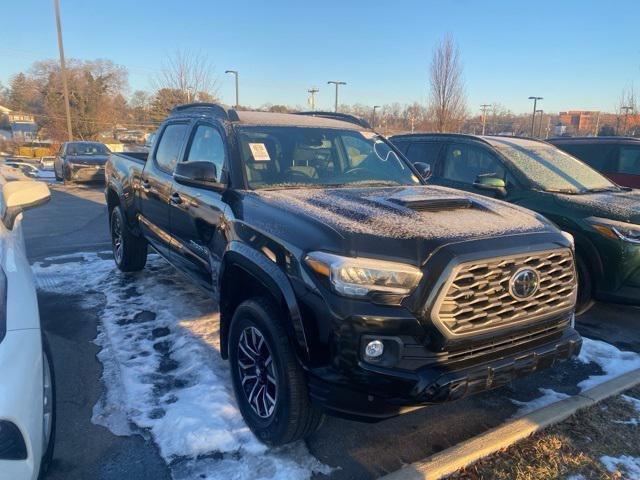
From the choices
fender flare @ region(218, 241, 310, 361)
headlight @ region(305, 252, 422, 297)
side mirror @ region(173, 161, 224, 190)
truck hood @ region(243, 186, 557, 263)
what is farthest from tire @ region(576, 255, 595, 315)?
side mirror @ region(173, 161, 224, 190)

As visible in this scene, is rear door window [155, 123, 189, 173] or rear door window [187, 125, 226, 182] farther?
rear door window [155, 123, 189, 173]

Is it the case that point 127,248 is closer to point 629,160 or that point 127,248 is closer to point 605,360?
point 605,360

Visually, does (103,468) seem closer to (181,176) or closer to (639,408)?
(181,176)

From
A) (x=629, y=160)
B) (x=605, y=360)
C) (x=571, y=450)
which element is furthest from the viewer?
(x=629, y=160)

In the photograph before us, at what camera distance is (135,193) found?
5.40 metres

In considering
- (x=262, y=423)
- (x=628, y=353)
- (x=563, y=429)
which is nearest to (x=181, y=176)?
(x=262, y=423)

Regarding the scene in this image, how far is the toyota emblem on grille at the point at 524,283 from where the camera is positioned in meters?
2.44

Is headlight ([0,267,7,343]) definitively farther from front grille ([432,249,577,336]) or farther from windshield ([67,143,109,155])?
windshield ([67,143,109,155])

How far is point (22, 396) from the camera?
1.91m

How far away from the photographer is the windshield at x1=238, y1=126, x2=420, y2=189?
3.52 metres

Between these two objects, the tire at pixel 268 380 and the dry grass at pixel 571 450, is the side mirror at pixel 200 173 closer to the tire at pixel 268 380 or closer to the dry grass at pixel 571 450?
the tire at pixel 268 380

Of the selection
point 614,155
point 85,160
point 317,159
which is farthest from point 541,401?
point 85,160

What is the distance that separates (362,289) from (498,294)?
709 millimetres

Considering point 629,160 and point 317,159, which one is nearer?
point 317,159
